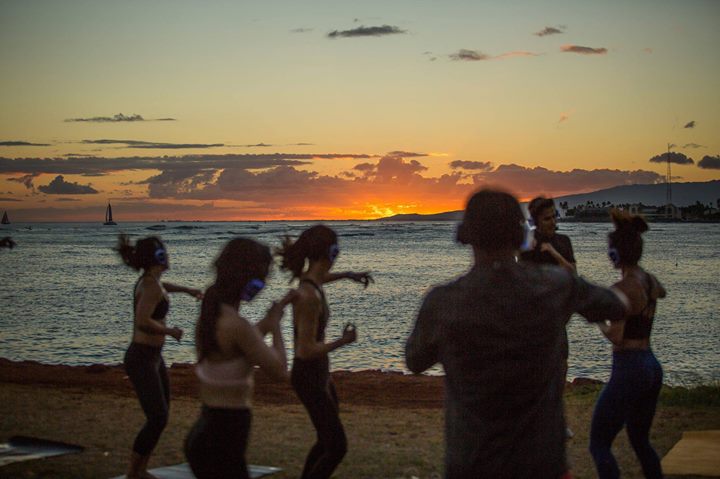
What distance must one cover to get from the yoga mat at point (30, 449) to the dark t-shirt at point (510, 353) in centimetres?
606

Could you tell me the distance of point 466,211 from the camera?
11.2 feet

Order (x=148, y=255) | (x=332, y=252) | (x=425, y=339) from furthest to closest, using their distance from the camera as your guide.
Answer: (x=148, y=255) → (x=332, y=252) → (x=425, y=339)

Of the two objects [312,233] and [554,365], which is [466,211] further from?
[312,233]

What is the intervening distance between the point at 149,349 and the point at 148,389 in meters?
0.31

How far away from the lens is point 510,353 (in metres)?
3.30

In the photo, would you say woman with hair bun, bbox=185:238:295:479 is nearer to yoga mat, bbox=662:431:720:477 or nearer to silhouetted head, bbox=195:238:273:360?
silhouetted head, bbox=195:238:273:360

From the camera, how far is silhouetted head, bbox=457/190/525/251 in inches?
133

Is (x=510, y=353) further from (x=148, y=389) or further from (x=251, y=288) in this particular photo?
(x=148, y=389)

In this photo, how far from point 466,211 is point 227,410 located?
171 cm

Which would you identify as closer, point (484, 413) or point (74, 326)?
point (484, 413)

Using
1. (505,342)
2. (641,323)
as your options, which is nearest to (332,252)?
(641,323)

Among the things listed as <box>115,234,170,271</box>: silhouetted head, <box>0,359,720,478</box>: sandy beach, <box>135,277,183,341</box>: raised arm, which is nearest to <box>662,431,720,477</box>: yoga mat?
<box>0,359,720,478</box>: sandy beach

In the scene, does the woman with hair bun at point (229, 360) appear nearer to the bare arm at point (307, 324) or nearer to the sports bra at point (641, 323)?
the bare arm at point (307, 324)

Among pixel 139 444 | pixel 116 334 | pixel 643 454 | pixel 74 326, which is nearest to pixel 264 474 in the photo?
pixel 139 444
